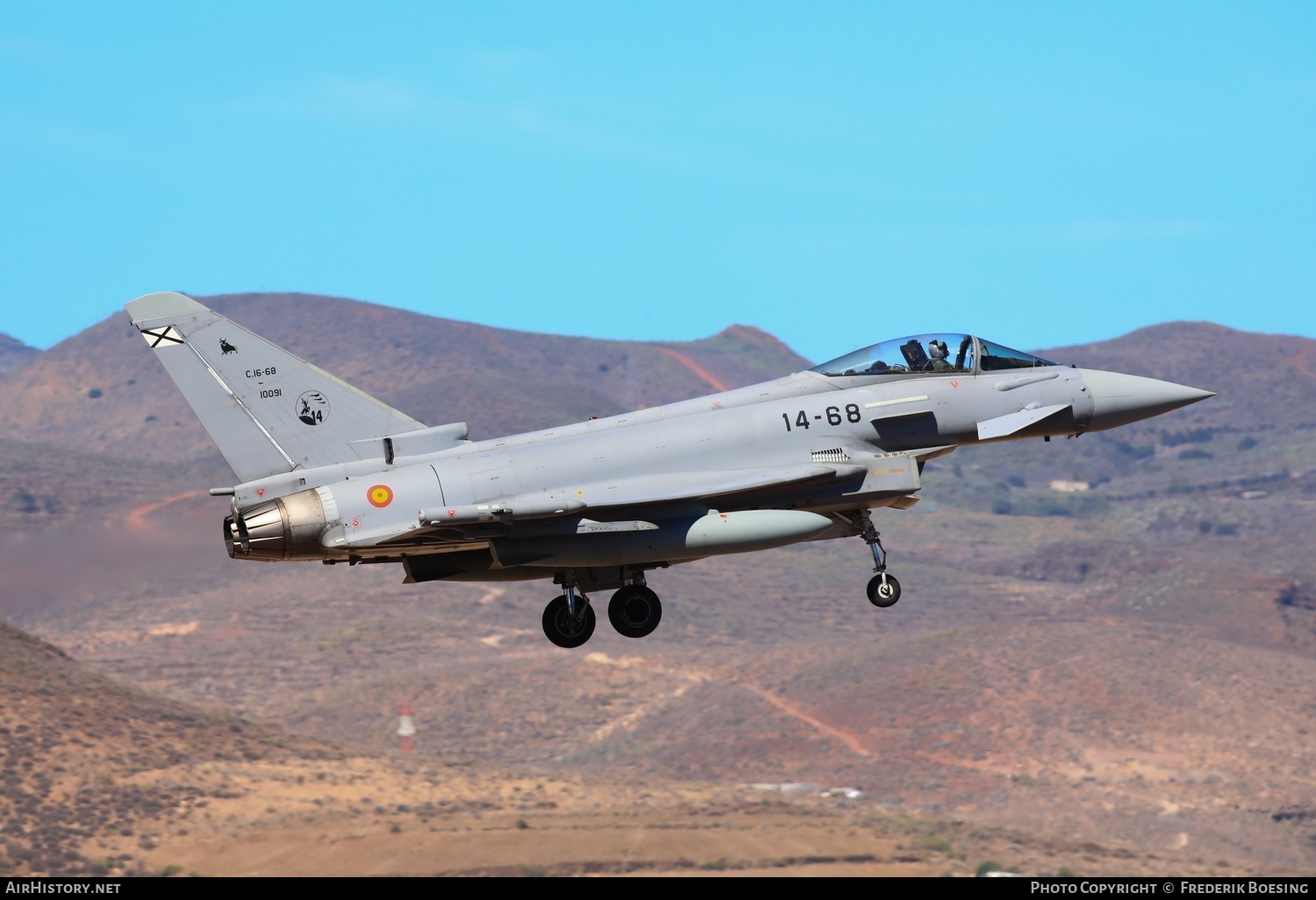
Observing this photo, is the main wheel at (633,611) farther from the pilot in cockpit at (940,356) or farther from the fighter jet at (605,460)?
the pilot in cockpit at (940,356)

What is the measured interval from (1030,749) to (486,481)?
241 feet

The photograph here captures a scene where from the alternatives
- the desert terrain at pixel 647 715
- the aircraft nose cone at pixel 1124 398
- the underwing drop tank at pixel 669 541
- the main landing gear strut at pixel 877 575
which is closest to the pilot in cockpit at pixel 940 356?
the aircraft nose cone at pixel 1124 398

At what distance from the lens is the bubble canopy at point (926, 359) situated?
1199 inches

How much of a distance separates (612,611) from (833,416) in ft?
17.3

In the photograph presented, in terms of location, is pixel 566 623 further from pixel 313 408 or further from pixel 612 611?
pixel 313 408

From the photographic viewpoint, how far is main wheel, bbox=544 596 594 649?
29188mm

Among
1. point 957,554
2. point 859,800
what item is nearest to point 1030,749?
point 859,800

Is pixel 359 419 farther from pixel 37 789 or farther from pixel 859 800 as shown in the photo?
pixel 859 800

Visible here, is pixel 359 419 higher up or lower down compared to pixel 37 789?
higher up

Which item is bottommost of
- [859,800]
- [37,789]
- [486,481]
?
[859,800]

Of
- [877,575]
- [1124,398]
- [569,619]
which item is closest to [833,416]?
[877,575]

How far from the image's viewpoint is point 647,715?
110375 mm

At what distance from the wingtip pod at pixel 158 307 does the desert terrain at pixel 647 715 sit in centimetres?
4179
